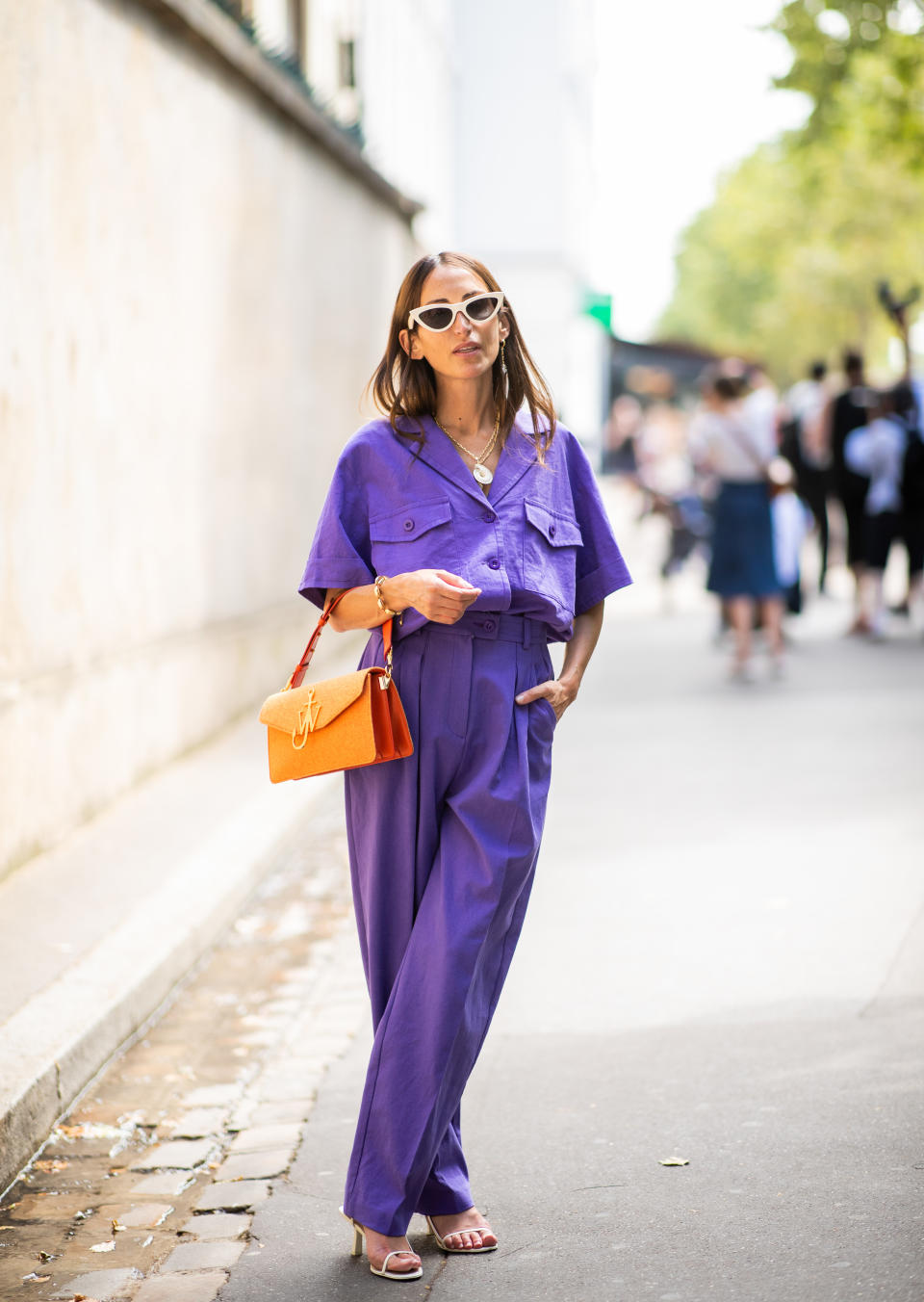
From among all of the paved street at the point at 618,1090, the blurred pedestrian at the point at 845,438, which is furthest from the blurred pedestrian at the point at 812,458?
the paved street at the point at 618,1090

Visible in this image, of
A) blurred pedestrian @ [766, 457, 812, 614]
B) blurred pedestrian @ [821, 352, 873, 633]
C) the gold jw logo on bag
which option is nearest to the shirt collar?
the gold jw logo on bag

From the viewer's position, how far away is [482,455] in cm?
375

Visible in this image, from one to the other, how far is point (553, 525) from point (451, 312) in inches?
18.6

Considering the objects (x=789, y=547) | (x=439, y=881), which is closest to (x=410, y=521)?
(x=439, y=881)

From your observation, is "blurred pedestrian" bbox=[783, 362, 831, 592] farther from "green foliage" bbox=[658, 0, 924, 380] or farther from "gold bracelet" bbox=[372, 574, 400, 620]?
"gold bracelet" bbox=[372, 574, 400, 620]

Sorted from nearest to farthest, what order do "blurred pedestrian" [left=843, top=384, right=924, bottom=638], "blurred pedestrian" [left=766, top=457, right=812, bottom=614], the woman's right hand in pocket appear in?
the woman's right hand in pocket → "blurred pedestrian" [left=766, top=457, right=812, bottom=614] → "blurred pedestrian" [left=843, top=384, right=924, bottom=638]

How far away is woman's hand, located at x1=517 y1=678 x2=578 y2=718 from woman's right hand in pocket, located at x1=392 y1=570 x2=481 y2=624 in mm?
253

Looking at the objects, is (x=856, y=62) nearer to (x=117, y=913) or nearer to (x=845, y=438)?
(x=845, y=438)

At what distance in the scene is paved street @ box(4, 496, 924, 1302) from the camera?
366 centimetres

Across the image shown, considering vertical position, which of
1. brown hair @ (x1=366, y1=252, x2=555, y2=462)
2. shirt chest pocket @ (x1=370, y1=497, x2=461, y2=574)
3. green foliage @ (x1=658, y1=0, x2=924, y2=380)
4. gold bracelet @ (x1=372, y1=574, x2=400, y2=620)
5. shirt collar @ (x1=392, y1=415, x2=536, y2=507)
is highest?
green foliage @ (x1=658, y1=0, x2=924, y2=380)

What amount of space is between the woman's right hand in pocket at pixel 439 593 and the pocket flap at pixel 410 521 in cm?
13

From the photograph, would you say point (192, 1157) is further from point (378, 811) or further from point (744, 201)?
point (744, 201)

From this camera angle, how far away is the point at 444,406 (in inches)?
149

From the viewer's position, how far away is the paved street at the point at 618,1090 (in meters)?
Result: 3.66
